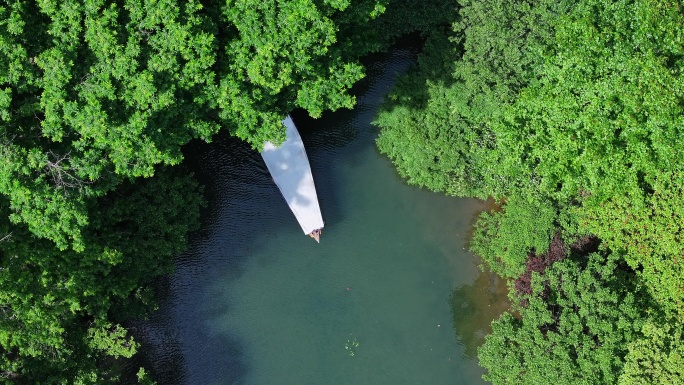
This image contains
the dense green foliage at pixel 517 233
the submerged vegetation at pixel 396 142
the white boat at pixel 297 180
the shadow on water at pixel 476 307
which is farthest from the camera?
the shadow on water at pixel 476 307

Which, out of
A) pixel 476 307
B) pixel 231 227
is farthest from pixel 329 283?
pixel 476 307

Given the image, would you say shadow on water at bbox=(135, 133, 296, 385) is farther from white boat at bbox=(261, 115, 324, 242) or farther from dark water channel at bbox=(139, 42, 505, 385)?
white boat at bbox=(261, 115, 324, 242)

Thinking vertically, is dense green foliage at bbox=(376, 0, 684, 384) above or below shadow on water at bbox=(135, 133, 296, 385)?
above

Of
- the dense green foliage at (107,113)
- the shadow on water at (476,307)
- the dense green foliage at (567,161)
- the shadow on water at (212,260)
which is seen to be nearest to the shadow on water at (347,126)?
the dense green foliage at (567,161)

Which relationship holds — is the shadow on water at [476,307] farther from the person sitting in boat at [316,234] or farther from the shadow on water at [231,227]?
the person sitting in boat at [316,234]

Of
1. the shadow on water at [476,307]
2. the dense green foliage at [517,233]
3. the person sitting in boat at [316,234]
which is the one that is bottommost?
the shadow on water at [476,307]

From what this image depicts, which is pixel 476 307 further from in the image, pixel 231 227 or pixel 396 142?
pixel 231 227

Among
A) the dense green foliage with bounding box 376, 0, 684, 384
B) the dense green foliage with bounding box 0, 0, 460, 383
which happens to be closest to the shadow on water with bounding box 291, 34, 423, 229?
the dense green foliage with bounding box 376, 0, 684, 384
